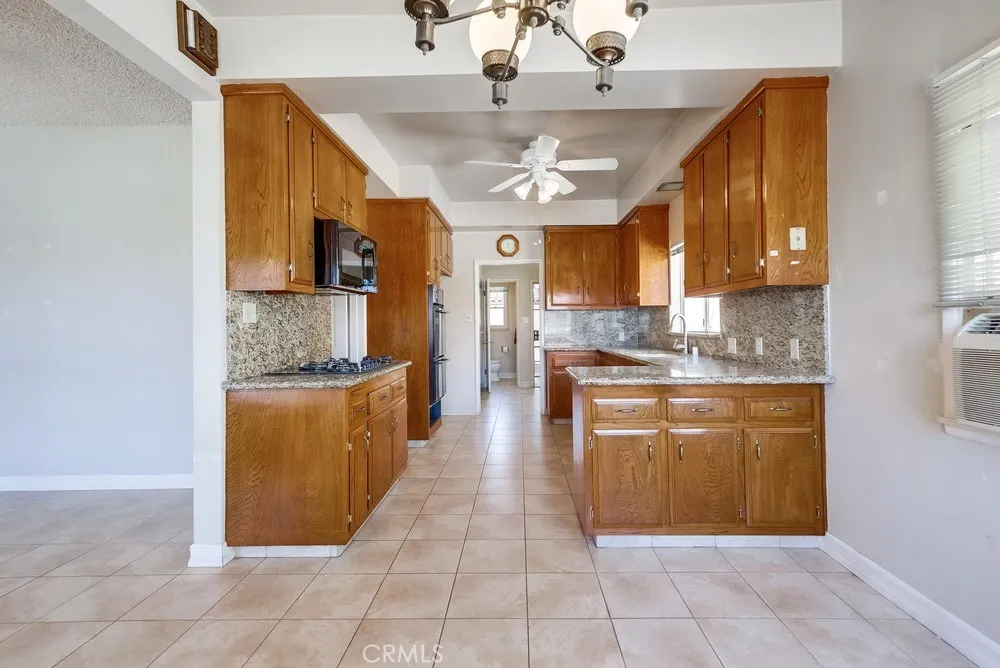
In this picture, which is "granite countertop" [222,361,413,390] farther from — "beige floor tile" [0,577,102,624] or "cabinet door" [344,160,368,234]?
"cabinet door" [344,160,368,234]

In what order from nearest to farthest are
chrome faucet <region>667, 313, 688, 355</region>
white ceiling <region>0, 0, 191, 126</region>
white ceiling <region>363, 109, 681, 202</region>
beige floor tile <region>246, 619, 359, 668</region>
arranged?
beige floor tile <region>246, 619, 359, 668</region> → white ceiling <region>0, 0, 191, 126</region> → white ceiling <region>363, 109, 681, 202</region> → chrome faucet <region>667, 313, 688, 355</region>

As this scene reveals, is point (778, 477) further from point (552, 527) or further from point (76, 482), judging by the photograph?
point (76, 482)

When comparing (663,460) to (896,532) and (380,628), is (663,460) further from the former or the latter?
(380,628)

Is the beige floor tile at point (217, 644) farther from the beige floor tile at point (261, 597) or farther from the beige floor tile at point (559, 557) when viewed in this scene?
the beige floor tile at point (559, 557)

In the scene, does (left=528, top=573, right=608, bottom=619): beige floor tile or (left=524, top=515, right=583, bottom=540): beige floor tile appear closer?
(left=528, top=573, right=608, bottom=619): beige floor tile

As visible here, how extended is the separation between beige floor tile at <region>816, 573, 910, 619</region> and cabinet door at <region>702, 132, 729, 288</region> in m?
1.59

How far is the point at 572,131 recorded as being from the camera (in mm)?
3672

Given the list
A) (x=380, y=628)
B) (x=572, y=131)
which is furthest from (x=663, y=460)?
(x=572, y=131)

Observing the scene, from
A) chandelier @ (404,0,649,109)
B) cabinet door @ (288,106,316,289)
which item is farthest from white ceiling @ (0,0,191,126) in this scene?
chandelier @ (404,0,649,109)

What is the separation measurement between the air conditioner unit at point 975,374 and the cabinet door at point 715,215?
1.19 metres

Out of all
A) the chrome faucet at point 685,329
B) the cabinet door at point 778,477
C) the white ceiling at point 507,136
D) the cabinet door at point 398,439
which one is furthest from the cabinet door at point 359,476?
the chrome faucet at point 685,329

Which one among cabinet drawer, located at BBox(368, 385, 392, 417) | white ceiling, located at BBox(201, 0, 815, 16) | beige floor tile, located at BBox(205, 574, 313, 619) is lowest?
beige floor tile, located at BBox(205, 574, 313, 619)

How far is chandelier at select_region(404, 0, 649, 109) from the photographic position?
1133mm

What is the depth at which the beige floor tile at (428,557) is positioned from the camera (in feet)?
7.00
